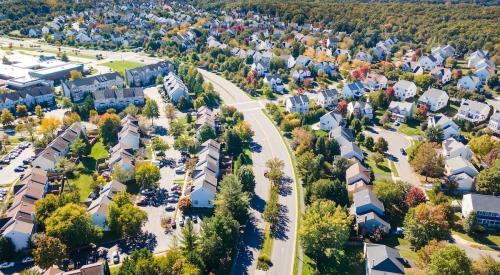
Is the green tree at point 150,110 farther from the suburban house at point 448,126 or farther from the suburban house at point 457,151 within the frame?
the suburban house at point 448,126

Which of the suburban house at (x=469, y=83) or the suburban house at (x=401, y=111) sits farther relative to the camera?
the suburban house at (x=469, y=83)

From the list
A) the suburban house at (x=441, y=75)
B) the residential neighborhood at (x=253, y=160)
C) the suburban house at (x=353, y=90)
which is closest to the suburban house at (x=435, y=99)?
the residential neighborhood at (x=253, y=160)

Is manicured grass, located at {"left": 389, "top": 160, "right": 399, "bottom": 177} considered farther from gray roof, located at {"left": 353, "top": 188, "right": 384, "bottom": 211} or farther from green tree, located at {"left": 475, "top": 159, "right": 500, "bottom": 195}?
gray roof, located at {"left": 353, "top": 188, "right": 384, "bottom": 211}

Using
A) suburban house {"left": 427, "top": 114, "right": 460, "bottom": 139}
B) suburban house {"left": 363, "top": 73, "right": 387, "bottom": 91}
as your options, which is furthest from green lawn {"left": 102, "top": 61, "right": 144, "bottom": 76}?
suburban house {"left": 427, "top": 114, "right": 460, "bottom": 139}

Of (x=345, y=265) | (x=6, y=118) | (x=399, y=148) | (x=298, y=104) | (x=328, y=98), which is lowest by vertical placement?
(x=345, y=265)

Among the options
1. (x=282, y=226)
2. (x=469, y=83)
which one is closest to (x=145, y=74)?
(x=282, y=226)

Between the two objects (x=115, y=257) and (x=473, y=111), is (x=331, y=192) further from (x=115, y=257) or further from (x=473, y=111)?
(x=473, y=111)

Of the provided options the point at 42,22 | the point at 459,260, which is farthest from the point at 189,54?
the point at 459,260
